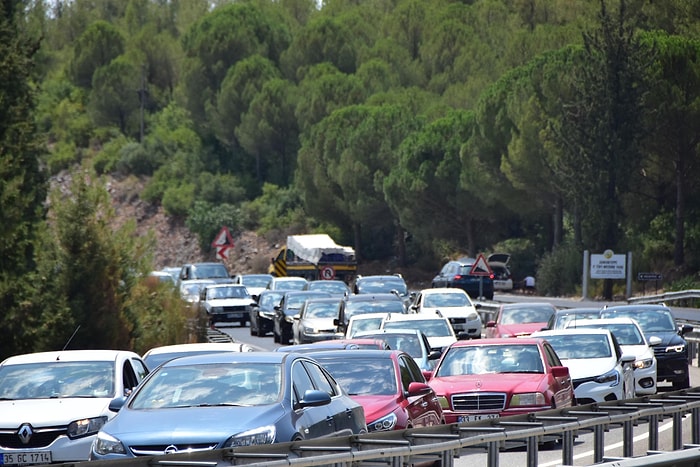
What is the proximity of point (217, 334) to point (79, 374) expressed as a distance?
2042 cm

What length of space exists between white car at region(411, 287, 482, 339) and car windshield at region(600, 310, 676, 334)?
7710mm

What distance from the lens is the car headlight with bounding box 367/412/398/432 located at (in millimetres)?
14047

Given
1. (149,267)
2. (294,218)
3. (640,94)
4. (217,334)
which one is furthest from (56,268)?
(294,218)

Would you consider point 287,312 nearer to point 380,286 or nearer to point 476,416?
point 380,286

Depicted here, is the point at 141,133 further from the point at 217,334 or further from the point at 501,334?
the point at 501,334

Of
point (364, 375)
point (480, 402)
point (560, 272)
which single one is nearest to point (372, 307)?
point (480, 402)

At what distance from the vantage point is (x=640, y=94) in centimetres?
5894

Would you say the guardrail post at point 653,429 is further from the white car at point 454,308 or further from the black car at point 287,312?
the black car at point 287,312

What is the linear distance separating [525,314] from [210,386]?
2072cm

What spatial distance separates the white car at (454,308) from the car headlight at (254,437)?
81.2 feet

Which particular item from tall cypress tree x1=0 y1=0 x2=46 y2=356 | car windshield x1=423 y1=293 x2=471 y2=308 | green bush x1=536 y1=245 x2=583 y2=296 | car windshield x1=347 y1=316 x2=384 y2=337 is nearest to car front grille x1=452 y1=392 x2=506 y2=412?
car windshield x1=347 y1=316 x2=384 y2=337

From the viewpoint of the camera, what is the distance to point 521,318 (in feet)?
104

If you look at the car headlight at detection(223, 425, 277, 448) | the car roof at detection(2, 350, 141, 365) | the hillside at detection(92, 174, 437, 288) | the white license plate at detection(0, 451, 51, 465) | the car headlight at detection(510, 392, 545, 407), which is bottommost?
the hillside at detection(92, 174, 437, 288)

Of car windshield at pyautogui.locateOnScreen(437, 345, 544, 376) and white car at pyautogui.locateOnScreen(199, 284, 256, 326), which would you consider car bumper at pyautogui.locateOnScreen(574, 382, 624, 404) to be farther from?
white car at pyautogui.locateOnScreen(199, 284, 256, 326)
